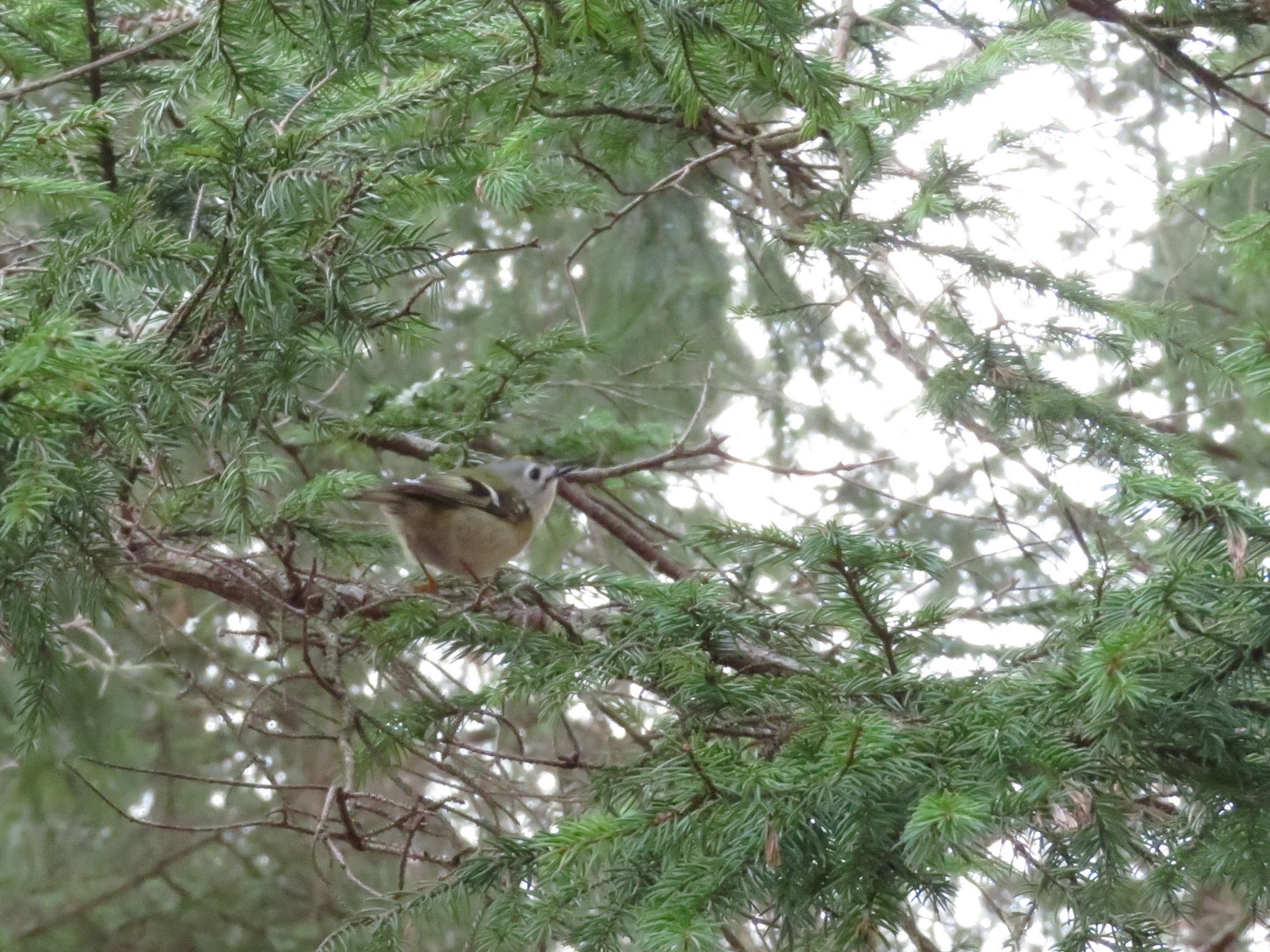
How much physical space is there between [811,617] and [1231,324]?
11.8ft

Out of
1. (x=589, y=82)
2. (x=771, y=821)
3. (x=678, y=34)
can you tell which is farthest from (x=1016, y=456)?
(x=771, y=821)

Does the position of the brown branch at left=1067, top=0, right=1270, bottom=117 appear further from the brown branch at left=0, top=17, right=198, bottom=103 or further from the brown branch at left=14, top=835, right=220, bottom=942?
the brown branch at left=14, top=835, right=220, bottom=942

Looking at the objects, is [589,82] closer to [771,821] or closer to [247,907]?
[771,821]

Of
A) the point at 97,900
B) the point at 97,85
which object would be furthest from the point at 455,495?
the point at 97,900

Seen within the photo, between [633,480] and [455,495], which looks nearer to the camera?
[455,495]

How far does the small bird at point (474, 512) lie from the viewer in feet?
12.1

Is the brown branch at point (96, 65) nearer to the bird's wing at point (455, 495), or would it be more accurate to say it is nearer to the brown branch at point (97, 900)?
the bird's wing at point (455, 495)

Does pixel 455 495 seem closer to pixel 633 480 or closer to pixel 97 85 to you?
pixel 633 480

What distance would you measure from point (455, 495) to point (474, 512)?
0.14 m

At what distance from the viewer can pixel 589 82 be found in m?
2.85

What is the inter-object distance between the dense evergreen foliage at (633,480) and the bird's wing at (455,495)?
0.15 m

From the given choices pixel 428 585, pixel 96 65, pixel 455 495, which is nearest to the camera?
pixel 96 65

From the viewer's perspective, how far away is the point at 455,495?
3.67 m

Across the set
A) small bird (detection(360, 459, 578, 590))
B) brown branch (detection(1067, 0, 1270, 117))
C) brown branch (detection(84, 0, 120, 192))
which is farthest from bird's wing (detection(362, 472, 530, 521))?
brown branch (detection(1067, 0, 1270, 117))
